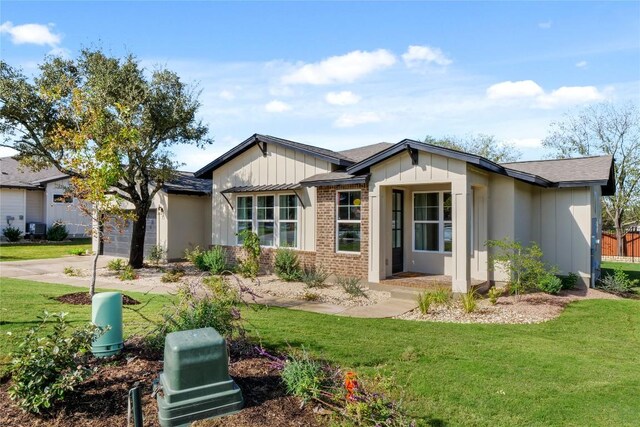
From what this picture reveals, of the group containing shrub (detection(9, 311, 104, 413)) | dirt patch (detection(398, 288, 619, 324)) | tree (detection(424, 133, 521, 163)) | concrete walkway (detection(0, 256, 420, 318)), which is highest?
tree (detection(424, 133, 521, 163))

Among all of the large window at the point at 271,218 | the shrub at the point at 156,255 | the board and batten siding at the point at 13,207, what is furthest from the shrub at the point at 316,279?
the board and batten siding at the point at 13,207

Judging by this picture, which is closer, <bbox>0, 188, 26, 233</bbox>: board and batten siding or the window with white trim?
the window with white trim

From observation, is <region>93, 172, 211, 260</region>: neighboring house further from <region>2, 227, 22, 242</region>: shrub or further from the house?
<region>2, 227, 22, 242</region>: shrub

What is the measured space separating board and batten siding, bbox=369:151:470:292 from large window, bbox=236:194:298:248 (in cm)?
341

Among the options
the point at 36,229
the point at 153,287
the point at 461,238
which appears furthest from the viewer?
the point at 36,229

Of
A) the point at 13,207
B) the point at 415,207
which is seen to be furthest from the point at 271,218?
the point at 13,207

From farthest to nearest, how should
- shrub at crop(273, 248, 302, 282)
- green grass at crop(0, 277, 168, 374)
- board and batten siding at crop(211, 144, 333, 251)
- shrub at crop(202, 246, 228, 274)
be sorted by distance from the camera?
1. shrub at crop(202, 246, 228, 274)
2. board and batten siding at crop(211, 144, 333, 251)
3. shrub at crop(273, 248, 302, 282)
4. green grass at crop(0, 277, 168, 374)

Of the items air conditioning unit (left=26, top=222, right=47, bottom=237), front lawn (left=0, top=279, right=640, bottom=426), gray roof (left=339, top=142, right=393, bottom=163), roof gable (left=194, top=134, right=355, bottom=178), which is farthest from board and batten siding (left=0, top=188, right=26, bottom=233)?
gray roof (left=339, top=142, right=393, bottom=163)

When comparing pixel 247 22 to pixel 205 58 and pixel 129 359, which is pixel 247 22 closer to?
pixel 205 58

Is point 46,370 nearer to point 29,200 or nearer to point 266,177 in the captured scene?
point 266,177

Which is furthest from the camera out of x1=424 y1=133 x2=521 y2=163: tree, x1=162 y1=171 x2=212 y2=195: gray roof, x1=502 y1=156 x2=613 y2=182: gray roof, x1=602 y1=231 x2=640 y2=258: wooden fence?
x1=424 y1=133 x2=521 y2=163: tree

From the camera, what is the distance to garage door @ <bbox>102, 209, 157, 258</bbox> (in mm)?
18031

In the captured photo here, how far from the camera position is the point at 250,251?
1409 centimetres

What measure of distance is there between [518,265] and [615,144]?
25.2 meters
